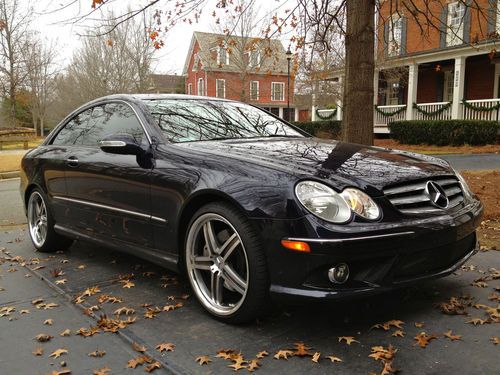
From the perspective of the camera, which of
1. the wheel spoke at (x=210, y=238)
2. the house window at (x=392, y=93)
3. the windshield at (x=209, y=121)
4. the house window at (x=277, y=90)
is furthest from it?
the house window at (x=277, y=90)

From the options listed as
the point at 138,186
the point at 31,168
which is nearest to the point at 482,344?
the point at 138,186

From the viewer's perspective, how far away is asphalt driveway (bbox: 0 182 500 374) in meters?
2.67

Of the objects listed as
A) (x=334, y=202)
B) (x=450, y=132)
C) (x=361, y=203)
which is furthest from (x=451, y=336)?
(x=450, y=132)

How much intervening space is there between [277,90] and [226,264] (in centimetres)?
4696

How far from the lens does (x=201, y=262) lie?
11.0 feet

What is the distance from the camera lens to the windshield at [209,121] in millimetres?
3961

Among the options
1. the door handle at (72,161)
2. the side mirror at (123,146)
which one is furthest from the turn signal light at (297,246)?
the door handle at (72,161)

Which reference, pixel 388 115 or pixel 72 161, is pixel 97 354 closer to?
pixel 72 161

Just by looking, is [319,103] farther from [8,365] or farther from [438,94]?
[8,365]

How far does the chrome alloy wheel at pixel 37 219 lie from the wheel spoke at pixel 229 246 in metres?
2.85

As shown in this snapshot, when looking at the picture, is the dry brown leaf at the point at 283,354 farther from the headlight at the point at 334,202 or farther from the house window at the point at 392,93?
the house window at the point at 392,93

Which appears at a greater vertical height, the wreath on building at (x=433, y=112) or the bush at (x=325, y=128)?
the wreath on building at (x=433, y=112)

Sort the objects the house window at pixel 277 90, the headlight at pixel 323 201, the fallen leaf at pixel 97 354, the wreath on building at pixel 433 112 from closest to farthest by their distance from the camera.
→ 1. the headlight at pixel 323 201
2. the fallen leaf at pixel 97 354
3. the wreath on building at pixel 433 112
4. the house window at pixel 277 90

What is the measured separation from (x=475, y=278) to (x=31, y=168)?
465cm
